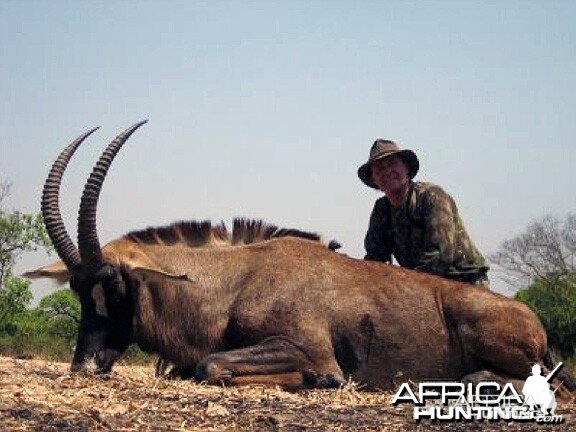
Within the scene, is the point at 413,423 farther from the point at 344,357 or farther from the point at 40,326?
the point at 40,326

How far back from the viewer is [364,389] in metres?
7.68

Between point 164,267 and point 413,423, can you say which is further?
point 164,267

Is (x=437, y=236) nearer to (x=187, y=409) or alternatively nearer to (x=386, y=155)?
(x=386, y=155)

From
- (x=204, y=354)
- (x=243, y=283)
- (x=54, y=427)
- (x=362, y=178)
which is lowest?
(x=54, y=427)

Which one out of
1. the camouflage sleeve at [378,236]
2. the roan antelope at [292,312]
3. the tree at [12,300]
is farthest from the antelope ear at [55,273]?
the tree at [12,300]

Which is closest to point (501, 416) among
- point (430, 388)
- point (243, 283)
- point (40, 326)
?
point (430, 388)

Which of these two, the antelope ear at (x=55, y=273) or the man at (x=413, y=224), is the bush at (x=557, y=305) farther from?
the antelope ear at (x=55, y=273)

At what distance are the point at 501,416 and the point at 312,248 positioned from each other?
8.31ft

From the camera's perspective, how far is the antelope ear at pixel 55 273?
811cm

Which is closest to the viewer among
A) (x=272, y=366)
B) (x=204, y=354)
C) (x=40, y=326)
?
(x=272, y=366)

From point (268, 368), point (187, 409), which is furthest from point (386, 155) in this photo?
point (187, 409)

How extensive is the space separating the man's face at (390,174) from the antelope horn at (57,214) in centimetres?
259

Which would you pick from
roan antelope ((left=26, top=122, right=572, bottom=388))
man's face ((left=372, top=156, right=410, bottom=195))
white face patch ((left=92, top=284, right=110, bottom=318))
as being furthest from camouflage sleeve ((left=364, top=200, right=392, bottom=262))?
white face patch ((left=92, top=284, right=110, bottom=318))

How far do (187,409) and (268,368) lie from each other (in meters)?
1.80
